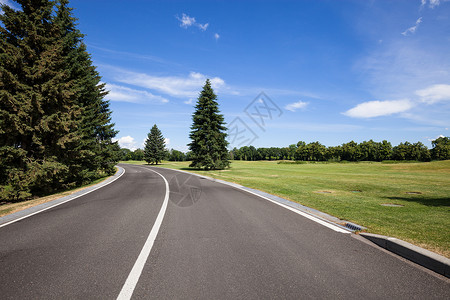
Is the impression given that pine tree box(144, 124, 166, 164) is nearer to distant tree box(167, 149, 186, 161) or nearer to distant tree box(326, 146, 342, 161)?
distant tree box(167, 149, 186, 161)

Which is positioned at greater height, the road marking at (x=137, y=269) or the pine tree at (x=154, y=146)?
the pine tree at (x=154, y=146)

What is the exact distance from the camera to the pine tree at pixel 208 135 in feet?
119

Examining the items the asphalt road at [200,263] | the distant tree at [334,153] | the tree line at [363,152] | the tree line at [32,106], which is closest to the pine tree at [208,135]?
the tree line at [32,106]

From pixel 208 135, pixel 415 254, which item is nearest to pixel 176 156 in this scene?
pixel 208 135

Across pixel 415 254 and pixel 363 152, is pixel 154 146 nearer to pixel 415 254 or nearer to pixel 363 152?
pixel 415 254

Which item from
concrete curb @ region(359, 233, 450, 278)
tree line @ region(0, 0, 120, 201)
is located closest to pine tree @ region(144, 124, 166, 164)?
tree line @ region(0, 0, 120, 201)

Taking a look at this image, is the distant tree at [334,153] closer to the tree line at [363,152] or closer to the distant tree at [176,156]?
the tree line at [363,152]

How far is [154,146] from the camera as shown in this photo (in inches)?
2584

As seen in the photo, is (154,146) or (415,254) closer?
(415,254)

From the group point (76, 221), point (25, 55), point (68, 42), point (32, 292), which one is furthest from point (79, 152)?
point (32, 292)

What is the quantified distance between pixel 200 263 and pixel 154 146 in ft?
217

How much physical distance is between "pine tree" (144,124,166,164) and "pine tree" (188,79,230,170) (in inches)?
1225

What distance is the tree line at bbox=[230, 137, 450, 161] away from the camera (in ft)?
301

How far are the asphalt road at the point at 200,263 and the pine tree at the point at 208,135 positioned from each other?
30408 millimetres
